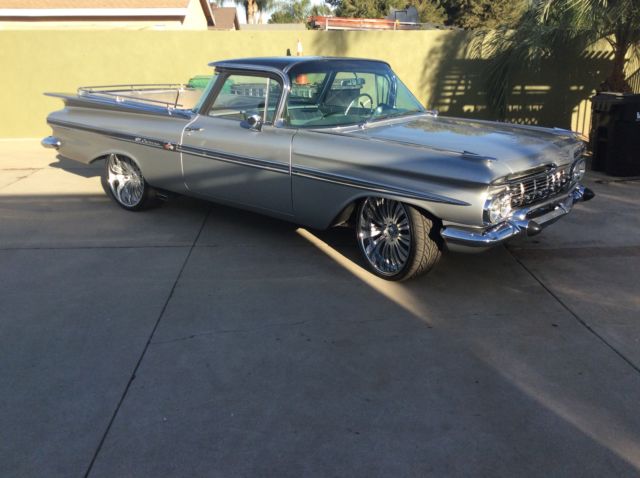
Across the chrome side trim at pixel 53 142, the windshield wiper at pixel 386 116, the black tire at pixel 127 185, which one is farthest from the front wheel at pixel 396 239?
the chrome side trim at pixel 53 142

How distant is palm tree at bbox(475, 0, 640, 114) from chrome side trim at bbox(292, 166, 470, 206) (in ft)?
19.6

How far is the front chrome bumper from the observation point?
408 cm

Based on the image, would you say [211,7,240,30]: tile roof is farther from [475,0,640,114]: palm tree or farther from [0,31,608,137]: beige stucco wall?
[475,0,640,114]: palm tree

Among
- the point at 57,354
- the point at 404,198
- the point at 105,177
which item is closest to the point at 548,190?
the point at 404,198

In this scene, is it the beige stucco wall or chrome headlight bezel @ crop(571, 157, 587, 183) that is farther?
the beige stucco wall

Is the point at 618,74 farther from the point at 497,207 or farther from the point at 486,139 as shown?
the point at 497,207

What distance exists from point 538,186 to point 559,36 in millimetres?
6555

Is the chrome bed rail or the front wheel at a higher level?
the chrome bed rail

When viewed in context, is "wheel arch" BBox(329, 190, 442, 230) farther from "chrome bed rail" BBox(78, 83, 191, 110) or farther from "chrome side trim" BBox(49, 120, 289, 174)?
"chrome bed rail" BBox(78, 83, 191, 110)

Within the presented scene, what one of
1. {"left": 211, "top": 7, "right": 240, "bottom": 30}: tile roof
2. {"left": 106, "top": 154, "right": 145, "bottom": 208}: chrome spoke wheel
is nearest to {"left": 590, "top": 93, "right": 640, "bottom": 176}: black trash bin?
{"left": 106, "top": 154, "right": 145, "bottom": 208}: chrome spoke wheel

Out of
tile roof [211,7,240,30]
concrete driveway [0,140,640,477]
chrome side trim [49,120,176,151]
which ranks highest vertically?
tile roof [211,7,240,30]

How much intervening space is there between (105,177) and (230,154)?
2.24 metres

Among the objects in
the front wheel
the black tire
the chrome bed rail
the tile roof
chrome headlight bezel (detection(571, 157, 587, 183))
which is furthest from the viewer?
the tile roof

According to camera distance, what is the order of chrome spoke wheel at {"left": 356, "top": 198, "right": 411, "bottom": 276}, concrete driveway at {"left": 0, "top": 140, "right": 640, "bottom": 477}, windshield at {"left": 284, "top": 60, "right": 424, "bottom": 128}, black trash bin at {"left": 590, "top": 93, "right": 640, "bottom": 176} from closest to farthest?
concrete driveway at {"left": 0, "top": 140, "right": 640, "bottom": 477}
chrome spoke wheel at {"left": 356, "top": 198, "right": 411, "bottom": 276}
windshield at {"left": 284, "top": 60, "right": 424, "bottom": 128}
black trash bin at {"left": 590, "top": 93, "right": 640, "bottom": 176}
